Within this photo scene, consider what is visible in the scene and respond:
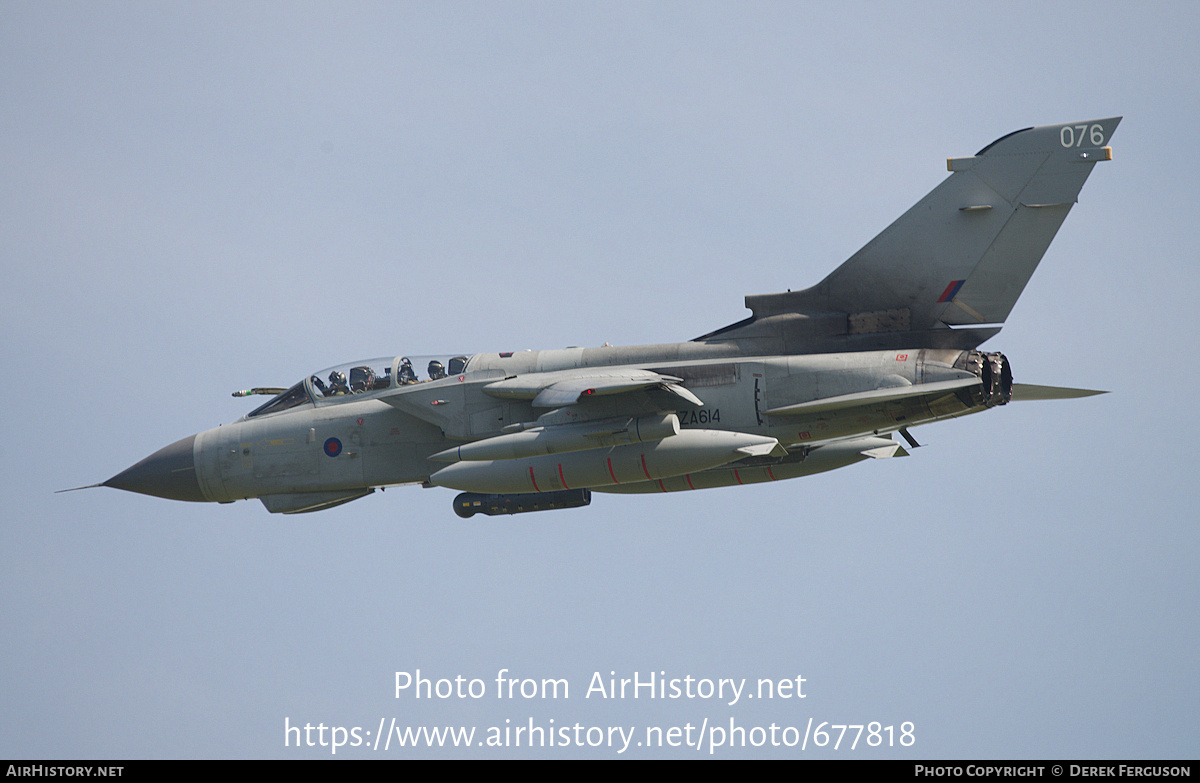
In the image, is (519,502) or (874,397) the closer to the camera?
(874,397)

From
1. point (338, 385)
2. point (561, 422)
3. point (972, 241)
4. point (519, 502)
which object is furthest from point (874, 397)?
point (338, 385)

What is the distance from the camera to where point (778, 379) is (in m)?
22.2

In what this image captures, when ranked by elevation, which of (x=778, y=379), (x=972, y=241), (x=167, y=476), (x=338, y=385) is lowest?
(x=167, y=476)

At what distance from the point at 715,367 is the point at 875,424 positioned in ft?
8.88

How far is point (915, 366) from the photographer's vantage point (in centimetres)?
2145

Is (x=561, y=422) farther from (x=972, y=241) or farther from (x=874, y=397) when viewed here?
(x=972, y=241)

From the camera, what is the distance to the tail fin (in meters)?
22.0

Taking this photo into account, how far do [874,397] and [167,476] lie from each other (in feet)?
42.4

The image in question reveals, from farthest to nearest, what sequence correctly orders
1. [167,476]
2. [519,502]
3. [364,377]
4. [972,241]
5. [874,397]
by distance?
1. [167,476]
2. [364,377]
3. [519,502]
4. [972,241]
5. [874,397]

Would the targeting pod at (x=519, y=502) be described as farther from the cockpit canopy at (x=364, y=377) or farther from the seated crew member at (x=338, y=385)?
the seated crew member at (x=338, y=385)

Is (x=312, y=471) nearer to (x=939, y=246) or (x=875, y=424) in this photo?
(x=875, y=424)

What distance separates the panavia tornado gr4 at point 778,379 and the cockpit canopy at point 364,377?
0.07 m

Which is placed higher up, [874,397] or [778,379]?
[778,379]
